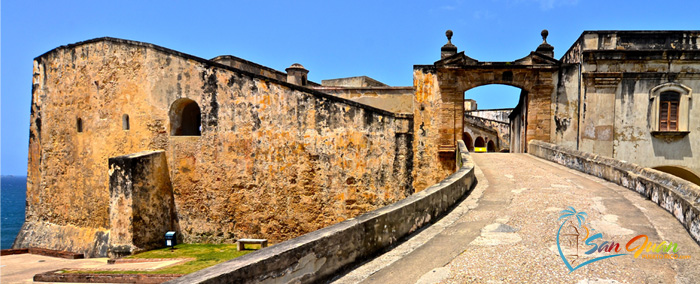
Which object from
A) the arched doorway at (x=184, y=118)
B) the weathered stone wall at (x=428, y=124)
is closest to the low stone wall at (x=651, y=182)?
the weathered stone wall at (x=428, y=124)

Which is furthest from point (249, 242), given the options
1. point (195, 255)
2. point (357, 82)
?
point (357, 82)

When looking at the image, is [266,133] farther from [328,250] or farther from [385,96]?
[328,250]

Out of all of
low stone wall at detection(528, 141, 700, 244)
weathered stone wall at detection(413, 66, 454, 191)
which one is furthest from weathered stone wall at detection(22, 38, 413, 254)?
low stone wall at detection(528, 141, 700, 244)

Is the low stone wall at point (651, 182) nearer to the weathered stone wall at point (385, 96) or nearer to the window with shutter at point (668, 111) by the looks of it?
the window with shutter at point (668, 111)

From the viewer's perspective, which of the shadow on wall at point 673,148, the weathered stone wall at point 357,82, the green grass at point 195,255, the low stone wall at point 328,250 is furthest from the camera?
the weathered stone wall at point 357,82

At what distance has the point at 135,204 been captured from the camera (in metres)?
9.88

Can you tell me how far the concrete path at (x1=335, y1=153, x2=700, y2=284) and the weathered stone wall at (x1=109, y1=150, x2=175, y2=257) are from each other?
314 inches

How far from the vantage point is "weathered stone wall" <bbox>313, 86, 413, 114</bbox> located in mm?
15625

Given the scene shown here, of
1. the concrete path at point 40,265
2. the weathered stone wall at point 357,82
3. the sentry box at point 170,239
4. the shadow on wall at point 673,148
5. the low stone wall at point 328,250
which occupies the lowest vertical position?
the concrete path at point 40,265

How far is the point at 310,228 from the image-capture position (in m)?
10.8

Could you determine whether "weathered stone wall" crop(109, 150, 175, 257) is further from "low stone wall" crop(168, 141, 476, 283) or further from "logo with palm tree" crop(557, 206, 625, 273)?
"logo with palm tree" crop(557, 206, 625, 273)

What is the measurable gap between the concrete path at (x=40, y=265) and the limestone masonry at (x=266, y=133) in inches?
25.8

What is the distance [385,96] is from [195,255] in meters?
9.24

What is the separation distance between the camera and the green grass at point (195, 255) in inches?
307
